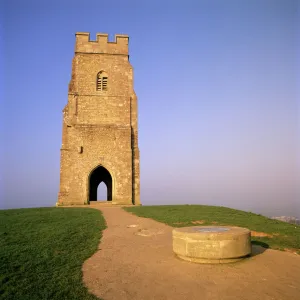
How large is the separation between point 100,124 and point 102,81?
3963mm

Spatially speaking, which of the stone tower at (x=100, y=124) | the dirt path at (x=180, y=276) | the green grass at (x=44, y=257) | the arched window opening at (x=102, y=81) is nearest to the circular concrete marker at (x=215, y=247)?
the dirt path at (x=180, y=276)

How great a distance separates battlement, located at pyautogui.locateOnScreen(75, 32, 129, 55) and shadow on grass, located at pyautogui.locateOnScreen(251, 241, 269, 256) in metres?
21.1

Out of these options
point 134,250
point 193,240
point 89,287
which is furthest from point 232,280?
point 134,250

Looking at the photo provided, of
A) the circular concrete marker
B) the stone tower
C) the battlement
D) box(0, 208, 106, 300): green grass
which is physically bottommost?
box(0, 208, 106, 300): green grass

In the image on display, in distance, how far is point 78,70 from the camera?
2458 centimetres

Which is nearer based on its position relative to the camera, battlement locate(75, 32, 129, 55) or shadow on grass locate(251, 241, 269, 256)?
shadow on grass locate(251, 241, 269, 256)

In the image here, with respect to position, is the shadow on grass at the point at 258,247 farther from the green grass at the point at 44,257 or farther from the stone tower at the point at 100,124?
the stone tower at the point at 100,124

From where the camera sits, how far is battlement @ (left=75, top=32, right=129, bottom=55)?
985 inches

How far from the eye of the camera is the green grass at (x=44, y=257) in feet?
16.0

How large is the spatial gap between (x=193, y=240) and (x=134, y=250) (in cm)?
203

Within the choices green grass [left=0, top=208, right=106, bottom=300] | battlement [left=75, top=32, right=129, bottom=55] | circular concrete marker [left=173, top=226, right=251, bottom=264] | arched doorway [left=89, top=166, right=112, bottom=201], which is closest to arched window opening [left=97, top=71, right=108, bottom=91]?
battlement [left=75, top=32, right=129, bottom=55]

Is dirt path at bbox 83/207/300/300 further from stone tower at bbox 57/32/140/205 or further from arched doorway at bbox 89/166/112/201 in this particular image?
arched doorway at bbox 89/166/112/201

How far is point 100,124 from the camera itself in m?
23.6

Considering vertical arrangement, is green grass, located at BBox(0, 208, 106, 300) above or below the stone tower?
below
